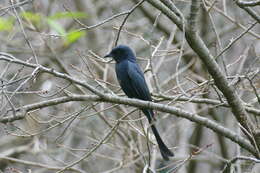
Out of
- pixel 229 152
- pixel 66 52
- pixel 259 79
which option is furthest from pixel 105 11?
pixel 259 79

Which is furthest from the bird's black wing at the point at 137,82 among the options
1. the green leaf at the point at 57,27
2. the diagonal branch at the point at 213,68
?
the green leaf at the point at 57,27

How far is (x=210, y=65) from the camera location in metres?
4.52

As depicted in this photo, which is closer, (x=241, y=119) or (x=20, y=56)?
(x=241, y=119)

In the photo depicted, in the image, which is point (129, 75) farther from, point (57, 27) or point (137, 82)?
point (57, 27)

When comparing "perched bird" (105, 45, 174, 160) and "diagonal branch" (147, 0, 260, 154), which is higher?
"perched bird" (105, 45, 174, 160)

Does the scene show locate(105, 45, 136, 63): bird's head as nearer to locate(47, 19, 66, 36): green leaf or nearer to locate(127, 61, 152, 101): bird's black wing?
locate(127, 61, 152, 101): bird's black wing

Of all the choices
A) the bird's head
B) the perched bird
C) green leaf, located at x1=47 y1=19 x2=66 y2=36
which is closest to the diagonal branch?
green leaf, located at x1=47 y1=19 x2=66 y2=36

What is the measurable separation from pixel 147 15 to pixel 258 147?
4204 mm

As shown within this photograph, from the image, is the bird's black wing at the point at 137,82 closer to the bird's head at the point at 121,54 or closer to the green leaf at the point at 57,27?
the bird's head at the point at 121,54

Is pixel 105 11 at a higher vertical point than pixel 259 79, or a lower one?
higher

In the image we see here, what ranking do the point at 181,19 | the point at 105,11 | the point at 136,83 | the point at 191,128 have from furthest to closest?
the point at 105,11 < the point at 191,128 < the point at 136,83 < the point at 181,19

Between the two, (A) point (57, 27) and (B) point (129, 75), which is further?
(B) point (129, 75)

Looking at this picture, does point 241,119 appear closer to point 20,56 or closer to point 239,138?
point 239,138

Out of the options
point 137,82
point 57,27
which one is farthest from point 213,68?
point 137,82
